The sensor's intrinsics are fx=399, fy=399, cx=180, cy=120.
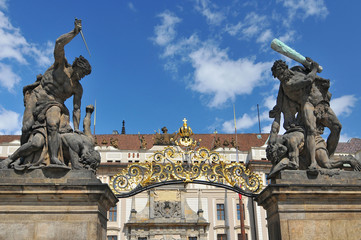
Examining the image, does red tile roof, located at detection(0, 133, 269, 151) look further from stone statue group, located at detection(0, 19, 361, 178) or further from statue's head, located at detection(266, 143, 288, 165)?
statue's head, located at detection(266, 143, 288, 165)

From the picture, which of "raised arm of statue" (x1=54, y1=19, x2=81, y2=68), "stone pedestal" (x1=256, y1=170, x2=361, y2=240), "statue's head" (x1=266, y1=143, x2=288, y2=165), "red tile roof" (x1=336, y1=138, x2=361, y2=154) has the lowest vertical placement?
"stone pedestal" (x1=256, y1=170, x2=361, y2=240)

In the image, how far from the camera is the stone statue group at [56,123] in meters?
7.31

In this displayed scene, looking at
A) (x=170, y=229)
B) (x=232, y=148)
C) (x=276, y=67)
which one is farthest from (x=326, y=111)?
(x=170, y=229)

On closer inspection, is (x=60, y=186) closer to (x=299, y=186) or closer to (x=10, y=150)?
(x=299, y=186)

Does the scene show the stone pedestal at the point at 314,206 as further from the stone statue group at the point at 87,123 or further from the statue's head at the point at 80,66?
the statue's head at the point at 80,66

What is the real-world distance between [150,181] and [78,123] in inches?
75.8

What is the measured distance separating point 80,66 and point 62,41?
59 centimetres

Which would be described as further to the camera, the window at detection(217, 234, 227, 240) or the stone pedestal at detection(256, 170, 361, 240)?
the window at detection(217, 234, 227, 240)

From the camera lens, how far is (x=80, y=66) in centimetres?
794

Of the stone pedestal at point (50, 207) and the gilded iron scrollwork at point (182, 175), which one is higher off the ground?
the gilded iron scrollwork at point (182, 175)

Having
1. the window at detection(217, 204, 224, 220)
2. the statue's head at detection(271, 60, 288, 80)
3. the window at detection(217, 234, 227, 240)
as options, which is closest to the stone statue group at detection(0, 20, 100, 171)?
the statue's head at detection(271, 60, 288, 80)

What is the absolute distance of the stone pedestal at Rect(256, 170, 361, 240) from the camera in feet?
23.7

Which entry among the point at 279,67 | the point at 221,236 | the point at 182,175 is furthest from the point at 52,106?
the point at 221,236

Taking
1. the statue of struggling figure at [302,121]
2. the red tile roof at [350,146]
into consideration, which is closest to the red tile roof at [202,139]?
the red tile roof at [350,146]
